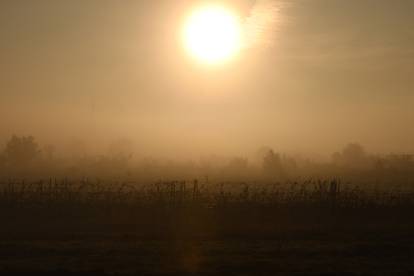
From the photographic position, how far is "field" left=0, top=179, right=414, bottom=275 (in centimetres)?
2214

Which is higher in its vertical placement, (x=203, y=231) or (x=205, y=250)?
(x=203, y=231)

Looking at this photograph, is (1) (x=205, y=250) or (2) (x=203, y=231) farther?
(2) (x=203, y=231)

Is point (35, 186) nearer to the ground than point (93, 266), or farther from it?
→ farther from it

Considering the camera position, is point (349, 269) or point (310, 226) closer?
point (349, 269)

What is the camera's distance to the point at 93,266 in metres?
21.6

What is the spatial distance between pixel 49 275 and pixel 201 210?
20632 mm

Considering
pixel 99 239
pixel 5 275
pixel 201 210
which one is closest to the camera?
pixel 5 275

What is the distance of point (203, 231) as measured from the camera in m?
32.1

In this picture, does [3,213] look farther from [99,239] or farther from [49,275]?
[49,275]

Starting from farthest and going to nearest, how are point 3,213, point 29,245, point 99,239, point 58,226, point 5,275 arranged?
point 3,213 < point 58,226 < point 99,239 < point 29,245 < point 5,275

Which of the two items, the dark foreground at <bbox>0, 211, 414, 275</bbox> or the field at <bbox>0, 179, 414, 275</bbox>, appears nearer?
the dark foreground at <bbox>0, 211, 414, 275</bbox>

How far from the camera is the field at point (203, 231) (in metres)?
22.1

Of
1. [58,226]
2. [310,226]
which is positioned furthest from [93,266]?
[310,226]

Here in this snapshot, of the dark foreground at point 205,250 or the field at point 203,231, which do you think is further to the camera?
the field at point 203,231
